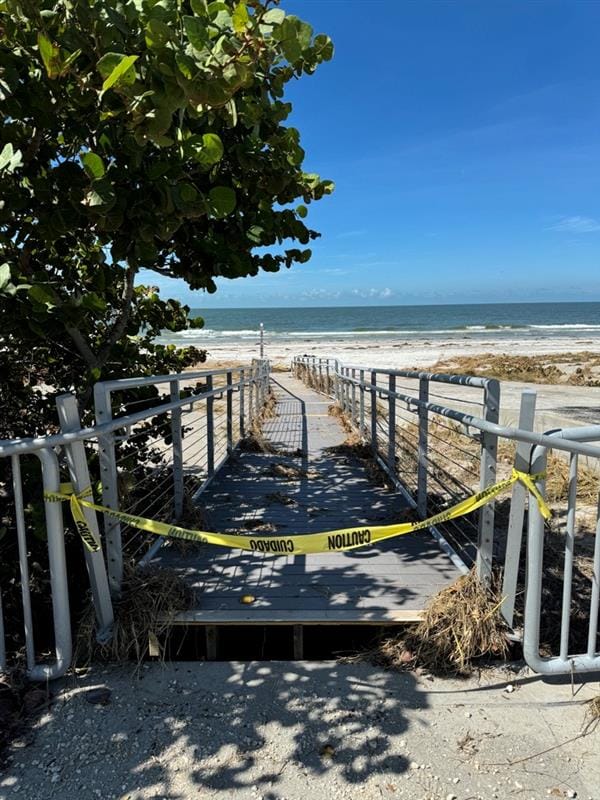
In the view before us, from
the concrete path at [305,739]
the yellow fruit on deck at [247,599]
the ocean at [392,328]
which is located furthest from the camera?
the ocean at [392,328]

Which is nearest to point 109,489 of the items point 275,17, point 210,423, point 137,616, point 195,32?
point 137,616

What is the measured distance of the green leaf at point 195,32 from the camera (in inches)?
67.7

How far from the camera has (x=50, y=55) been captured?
1987mm

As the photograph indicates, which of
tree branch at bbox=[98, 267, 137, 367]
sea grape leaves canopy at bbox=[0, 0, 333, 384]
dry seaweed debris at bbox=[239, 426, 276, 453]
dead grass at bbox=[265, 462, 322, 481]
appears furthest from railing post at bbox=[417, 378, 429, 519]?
dry seaweed debris at bbox=[239, 426, 276, 453]

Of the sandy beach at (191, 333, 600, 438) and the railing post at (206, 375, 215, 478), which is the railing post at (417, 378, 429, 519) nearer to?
the railing post at (206, 375, 215, 478)

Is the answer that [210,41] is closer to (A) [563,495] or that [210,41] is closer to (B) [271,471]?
(B) [271,471]

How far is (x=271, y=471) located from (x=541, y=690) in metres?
3.96

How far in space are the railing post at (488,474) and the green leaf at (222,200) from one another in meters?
1.50

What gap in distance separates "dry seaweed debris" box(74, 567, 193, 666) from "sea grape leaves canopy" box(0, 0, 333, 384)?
117 cm

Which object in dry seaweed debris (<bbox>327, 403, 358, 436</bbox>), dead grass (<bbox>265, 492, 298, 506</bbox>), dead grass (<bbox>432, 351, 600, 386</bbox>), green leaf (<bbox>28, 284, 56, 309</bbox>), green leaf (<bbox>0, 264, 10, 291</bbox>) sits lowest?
dead grass (<bbox>432, 351, 600, 386</bbox>)

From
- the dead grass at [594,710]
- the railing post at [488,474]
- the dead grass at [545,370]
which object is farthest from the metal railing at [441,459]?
the dead grass at [545,370]

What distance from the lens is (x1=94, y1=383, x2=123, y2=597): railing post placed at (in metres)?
2.72

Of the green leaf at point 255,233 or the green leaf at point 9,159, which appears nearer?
the green leaf at point 9,159

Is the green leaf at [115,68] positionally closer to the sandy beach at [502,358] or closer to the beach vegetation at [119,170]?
the beach vegetation at [119,170]
